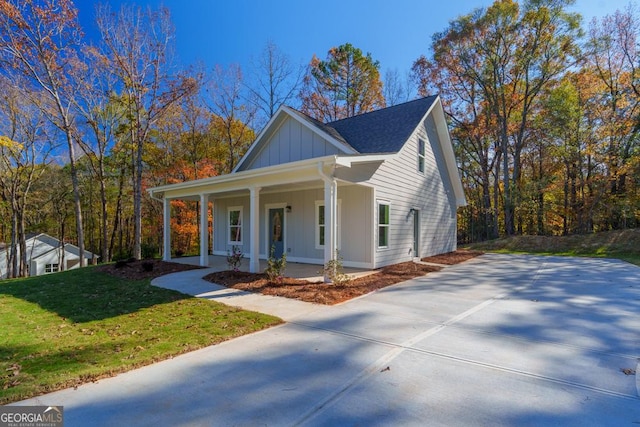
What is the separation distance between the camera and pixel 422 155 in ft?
41.2

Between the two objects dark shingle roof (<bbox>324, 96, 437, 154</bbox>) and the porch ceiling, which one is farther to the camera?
dark shingle roof (<bbox>324, 96, 437, 154</bbox>)

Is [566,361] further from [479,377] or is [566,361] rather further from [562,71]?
[562,71]

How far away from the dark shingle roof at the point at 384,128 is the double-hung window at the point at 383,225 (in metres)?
1.77

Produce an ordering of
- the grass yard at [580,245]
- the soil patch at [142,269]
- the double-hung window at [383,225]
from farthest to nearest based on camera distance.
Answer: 1. the grass yard at [580,245]
2. the double-hung window at [383,225]
3. the soil patch at [142,269]

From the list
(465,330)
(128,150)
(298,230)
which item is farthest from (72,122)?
(465,330)

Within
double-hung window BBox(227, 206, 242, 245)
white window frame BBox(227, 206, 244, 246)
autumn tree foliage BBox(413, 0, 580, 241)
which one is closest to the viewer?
white window frame BBox(227, 206, 244, 246)

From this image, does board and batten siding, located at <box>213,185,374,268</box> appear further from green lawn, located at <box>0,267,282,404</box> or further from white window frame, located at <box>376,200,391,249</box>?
green lawn, located at <box>0,267,282,404</box>

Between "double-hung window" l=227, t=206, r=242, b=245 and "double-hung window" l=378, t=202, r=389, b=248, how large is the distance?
6147mm

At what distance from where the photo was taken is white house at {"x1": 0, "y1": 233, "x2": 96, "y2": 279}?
2264 cm

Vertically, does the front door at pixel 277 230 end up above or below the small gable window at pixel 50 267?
above

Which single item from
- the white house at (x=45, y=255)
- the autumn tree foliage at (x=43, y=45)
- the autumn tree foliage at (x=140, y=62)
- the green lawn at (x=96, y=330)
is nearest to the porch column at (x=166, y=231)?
the autumn tree foliage at (x=140, y=62)

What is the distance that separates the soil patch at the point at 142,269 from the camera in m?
9.33

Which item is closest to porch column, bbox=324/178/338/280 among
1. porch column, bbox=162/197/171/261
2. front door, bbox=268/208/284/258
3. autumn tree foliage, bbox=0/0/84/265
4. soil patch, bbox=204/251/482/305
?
soil patch, bbox=204/251/482/305

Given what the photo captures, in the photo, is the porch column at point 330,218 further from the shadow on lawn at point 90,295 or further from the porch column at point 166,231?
the porch column at point 166,231
